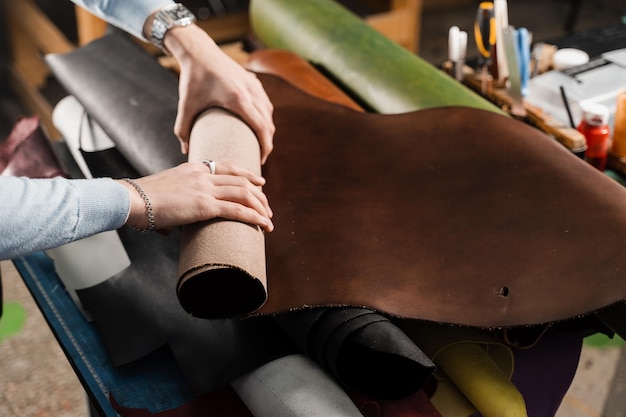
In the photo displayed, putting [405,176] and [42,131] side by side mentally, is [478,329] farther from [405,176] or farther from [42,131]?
[42,131]

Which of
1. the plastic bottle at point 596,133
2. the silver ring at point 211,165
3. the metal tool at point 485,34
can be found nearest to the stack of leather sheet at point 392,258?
the silver ring at point 211,165

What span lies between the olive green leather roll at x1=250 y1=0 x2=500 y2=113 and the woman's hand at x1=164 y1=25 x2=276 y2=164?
0.31m

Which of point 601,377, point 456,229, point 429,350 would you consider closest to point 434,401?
point 429,350

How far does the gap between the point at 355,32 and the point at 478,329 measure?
892mm

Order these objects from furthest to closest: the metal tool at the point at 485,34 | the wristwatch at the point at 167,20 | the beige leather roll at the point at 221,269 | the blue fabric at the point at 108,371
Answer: the metal tool at the point at 485,34 < the wristwatch at the point at 167,20 < the blue fabric at the point at 108,371 < the beige leather roll at the point at 221,269

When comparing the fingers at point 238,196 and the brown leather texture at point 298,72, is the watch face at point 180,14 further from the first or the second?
the fingers at point 238,196

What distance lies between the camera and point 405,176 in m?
1.15

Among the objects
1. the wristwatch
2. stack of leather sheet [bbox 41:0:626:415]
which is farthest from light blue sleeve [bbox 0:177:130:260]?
the wristwatch

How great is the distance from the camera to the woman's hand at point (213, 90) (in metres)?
1.18

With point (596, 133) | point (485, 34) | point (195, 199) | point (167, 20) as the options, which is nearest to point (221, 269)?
point (195, 199)

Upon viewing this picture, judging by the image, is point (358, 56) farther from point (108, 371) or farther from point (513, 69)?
point (108, 371)

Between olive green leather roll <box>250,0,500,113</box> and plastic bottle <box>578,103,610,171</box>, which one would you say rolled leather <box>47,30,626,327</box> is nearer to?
olive green leather roll <box>250,0,500,113</box>

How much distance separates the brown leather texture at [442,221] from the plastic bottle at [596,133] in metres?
0.28

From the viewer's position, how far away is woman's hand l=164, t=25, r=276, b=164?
3.87 ft
